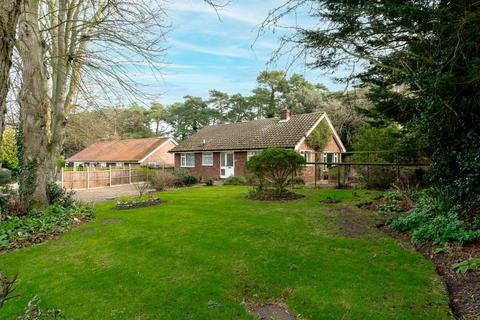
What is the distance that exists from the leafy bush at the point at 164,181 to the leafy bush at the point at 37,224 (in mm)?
8604

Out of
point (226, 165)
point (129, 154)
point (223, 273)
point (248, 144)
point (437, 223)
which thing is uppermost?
point (248, 144)

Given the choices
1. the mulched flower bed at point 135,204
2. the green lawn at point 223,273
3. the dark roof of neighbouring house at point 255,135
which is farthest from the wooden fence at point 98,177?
the green lawn at point 223,273

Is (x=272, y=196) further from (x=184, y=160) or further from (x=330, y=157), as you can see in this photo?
(x=184, y=160)

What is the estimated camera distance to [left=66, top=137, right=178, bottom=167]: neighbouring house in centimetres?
3250

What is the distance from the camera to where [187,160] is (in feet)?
91.4

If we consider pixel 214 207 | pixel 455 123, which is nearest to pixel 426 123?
pixel 455 123

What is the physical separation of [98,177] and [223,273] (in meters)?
21.7

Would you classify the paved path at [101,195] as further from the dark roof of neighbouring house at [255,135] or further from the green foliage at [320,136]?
the green foliage at [320,136]

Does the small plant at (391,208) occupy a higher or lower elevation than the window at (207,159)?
lower

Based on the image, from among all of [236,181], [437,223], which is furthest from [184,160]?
[437,223]

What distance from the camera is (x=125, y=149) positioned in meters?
35.3

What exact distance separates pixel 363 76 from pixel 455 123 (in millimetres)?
3581

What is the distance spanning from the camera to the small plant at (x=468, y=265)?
173 inches

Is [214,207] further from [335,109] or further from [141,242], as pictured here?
[335,109]
